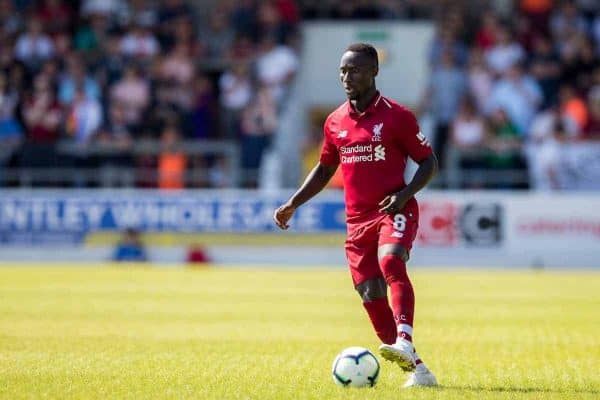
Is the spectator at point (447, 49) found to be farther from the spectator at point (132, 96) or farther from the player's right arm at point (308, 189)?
the player's right arm at point (308, 189)

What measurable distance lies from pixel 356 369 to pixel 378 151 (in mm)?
1708

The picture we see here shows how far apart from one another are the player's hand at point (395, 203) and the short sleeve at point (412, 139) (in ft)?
1.31

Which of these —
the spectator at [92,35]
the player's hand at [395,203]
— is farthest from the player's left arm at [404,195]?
the spectator at [92,35]

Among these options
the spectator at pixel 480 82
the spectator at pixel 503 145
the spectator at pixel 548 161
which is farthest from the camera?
the spectator at pixel 480 82

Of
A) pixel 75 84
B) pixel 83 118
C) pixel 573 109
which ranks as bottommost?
pixel 83 118

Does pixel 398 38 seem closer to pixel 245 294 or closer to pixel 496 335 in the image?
pixel 245 294

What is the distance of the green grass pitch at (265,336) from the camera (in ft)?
30.2

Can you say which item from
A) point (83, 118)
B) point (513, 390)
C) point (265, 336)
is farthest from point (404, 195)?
point (83, 118)

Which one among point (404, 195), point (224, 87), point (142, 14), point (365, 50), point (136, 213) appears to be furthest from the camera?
point (142, 14)

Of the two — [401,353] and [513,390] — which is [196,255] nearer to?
[513,390]

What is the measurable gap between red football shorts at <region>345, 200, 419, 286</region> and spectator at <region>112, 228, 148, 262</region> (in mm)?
18600

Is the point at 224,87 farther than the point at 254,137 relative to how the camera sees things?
Yes

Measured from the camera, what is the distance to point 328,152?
10.2 m

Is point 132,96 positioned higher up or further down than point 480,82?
further down
